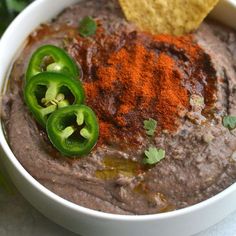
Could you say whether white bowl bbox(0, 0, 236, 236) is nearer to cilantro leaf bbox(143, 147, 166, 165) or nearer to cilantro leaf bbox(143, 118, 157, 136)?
cilantro leaf bbox(143, 147, 166, 165)

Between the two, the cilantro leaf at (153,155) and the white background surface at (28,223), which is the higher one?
the cilantro leaf at (153,155)

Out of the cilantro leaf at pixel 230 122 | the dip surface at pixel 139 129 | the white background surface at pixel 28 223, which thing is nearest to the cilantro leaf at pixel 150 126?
the dip surface at pixel 139 129

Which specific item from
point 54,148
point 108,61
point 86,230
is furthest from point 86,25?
point 86,230

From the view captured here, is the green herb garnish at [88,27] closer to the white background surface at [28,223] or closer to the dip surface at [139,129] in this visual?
the dip surface at [139,129]

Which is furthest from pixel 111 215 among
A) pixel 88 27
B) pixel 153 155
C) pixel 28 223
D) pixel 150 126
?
pixel 88 27

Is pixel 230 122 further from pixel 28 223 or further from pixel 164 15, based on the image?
pixel 28 223

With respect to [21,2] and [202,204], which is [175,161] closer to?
[202,204]

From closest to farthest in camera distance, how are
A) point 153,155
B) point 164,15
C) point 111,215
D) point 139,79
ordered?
1. point 111,215
2. point 153,155
3. point 139,79
4. point 164,15
